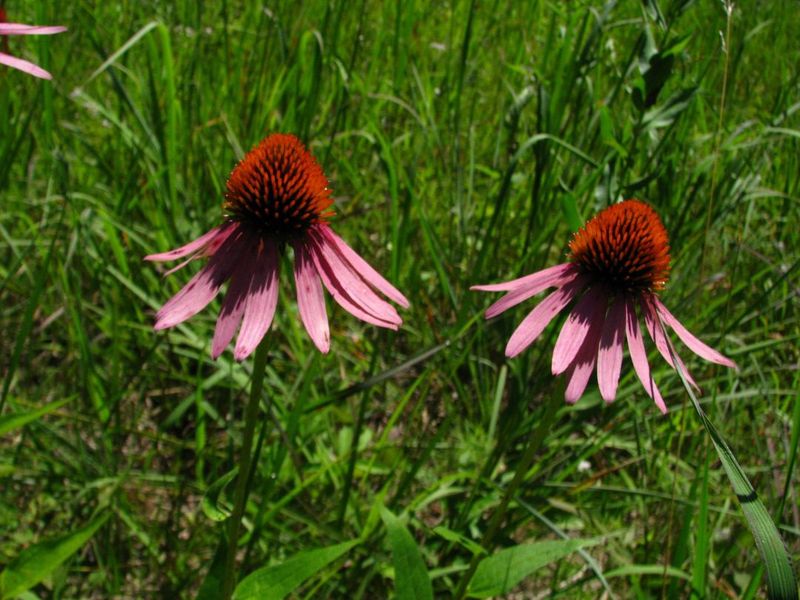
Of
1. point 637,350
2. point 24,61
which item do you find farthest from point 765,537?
point 24,61

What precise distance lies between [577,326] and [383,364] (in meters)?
0.77

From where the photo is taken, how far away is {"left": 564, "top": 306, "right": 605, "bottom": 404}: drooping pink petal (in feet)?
2.62

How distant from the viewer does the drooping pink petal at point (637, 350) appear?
0.81 meters

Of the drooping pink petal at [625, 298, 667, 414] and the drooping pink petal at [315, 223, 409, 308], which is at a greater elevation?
the drooping pink petal at [315, 223, 409, 308]

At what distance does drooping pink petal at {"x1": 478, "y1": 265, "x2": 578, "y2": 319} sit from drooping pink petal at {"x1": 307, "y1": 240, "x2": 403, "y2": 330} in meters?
0.13

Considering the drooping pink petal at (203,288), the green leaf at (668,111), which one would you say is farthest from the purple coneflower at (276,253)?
the green leaf at (668,111)

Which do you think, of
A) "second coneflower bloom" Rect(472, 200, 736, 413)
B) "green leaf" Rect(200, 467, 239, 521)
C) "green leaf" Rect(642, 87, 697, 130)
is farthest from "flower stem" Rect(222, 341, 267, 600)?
"green leaf" Rect(642, 87, 697, 130)

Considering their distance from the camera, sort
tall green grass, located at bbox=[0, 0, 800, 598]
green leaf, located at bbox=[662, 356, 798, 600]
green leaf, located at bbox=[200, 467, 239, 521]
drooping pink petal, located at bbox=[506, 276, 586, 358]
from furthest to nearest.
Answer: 1. tall green grass, located at bbox=[0, 0, 800, 598]
2. drooping pink petal, located at bbox=[506, 276, 586, 358]
3. green leaf, located at bbox=[200, 467, 239, 521]
4. green leaf, located at bbox=[662, 356, 798, 600]

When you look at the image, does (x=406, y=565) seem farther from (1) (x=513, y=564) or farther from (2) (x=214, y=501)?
(2) (x=214, y=501)

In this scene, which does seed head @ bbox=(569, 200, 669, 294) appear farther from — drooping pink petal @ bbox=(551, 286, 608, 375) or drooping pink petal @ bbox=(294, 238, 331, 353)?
drooping pink petal @ bbox=(294, 238, 331, 353)

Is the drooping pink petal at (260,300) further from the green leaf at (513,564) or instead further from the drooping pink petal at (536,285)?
the green leaf at (513,564)

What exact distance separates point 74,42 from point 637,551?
6.68ft

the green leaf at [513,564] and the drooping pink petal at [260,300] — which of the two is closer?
the drooping pink petal at [260,300]

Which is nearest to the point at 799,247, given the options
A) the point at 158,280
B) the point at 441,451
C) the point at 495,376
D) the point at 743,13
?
the point at 495,376
